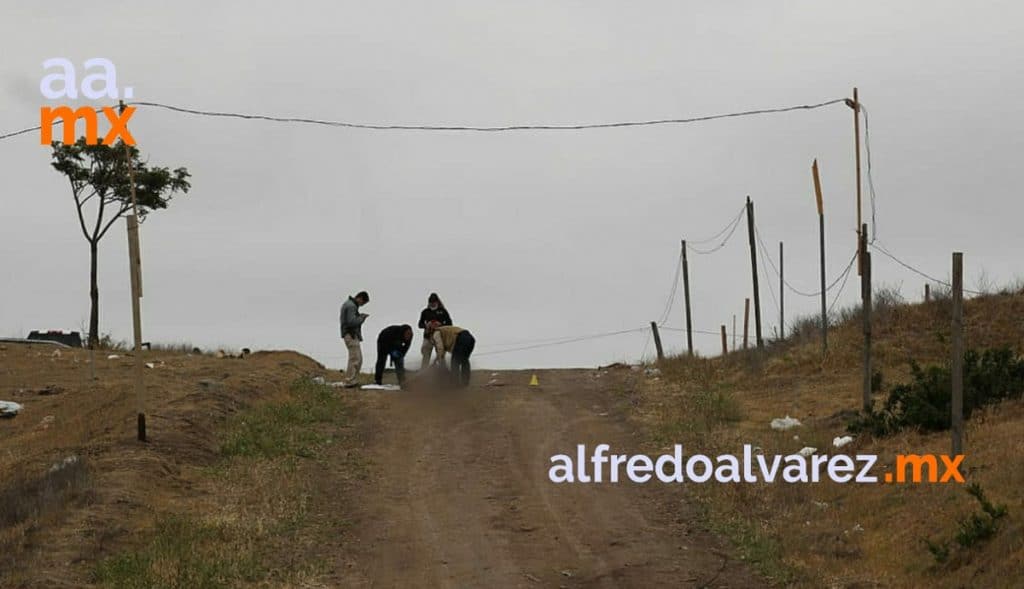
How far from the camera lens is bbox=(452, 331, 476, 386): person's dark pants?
2533 centimetres

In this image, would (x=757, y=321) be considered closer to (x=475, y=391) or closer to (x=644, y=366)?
(x=644, y=366)

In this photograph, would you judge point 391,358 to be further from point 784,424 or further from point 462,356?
point 784,424

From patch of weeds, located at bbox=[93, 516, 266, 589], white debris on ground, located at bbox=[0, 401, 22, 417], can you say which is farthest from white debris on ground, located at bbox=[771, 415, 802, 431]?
white debris on ground, located at bbox=[0, 401, 22, 417]

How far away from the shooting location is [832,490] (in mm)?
16406

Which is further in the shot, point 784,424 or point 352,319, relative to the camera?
point 352,319

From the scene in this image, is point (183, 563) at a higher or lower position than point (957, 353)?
lower

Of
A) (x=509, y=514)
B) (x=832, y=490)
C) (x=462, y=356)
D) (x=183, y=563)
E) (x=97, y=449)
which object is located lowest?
(x=183, y=563)

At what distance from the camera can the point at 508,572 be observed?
13148 millimetres
